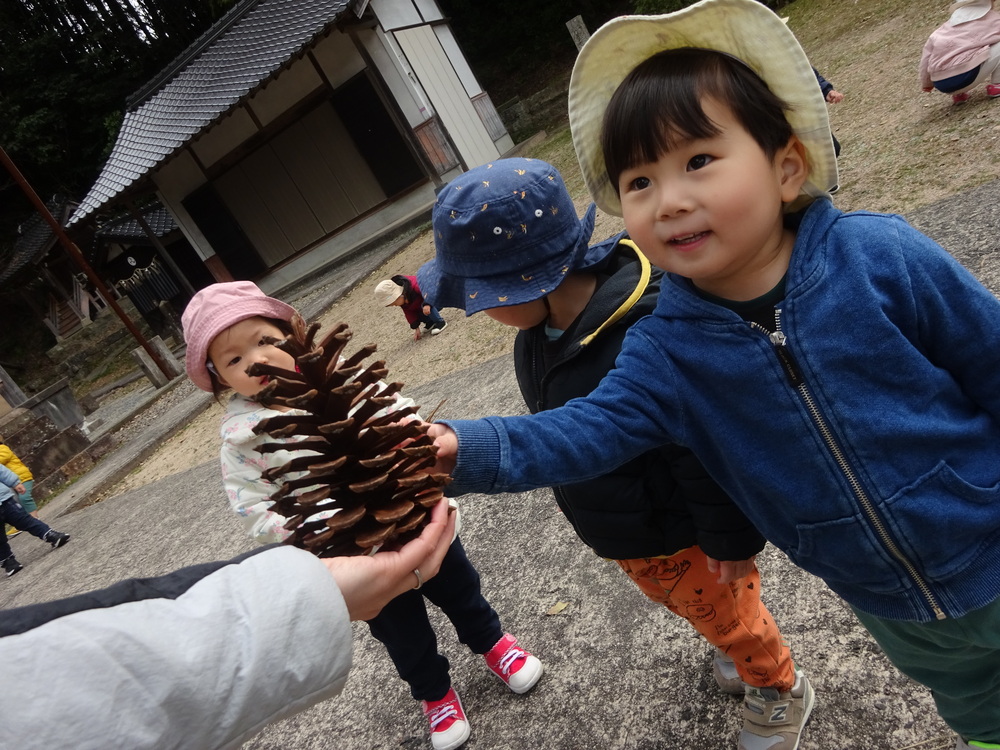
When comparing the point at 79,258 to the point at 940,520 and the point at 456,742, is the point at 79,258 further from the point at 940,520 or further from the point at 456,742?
the point at 940,520

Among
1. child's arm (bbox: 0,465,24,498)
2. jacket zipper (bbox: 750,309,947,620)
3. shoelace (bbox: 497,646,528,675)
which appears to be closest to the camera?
jacket zipper (bbox: 750,309,947,620)

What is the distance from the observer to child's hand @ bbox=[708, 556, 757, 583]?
4.68 ft

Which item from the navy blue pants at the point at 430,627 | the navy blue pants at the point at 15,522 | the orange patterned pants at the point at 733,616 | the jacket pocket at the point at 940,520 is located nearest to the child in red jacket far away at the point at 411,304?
the navy blue pants at the point at 15,522

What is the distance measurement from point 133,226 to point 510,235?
880 inches

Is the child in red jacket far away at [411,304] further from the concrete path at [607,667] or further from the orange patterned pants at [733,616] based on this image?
the orange patterned pants at [733,616]

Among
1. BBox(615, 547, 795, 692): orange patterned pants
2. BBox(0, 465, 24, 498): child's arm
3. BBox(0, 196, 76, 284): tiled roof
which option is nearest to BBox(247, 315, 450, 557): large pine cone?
BBox(615, 547, 795, 692): orange patterned pants

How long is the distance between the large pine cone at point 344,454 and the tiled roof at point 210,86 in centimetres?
1141

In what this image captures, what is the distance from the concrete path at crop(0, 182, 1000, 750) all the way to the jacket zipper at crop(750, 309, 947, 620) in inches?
22.9

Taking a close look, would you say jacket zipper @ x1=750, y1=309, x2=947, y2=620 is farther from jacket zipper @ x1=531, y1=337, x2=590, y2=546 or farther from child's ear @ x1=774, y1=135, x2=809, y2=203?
jacket zipper @ x1=531, y1=337, x2=590, y2=546

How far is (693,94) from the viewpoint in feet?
3.59

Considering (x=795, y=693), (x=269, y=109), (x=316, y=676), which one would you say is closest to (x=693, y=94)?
(x=316, y=676)

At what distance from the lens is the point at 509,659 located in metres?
2.08

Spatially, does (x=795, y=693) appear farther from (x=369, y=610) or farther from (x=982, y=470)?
(x=369, y=610)

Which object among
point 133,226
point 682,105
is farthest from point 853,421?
point 133,226
